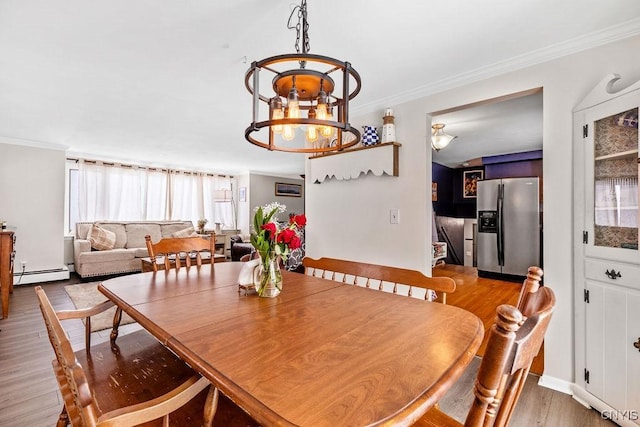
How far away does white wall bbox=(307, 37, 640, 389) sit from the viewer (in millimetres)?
1902

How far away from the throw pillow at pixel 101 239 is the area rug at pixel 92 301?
72cm

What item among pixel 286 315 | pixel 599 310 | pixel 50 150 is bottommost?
pixel 599 310

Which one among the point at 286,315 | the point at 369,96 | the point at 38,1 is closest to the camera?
the point at 286,315

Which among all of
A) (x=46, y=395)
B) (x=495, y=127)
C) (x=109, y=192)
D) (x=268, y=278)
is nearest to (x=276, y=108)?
(x=268, y=278)

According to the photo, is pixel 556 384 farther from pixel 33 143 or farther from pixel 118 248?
pixel 33 143

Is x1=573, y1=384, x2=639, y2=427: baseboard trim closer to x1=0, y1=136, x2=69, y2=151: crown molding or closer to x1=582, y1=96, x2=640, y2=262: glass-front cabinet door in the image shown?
x1=582, y1=96, x2=640, y2=262: glass-front cabinet door

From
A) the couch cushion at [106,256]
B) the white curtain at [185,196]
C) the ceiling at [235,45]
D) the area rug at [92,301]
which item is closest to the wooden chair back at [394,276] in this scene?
the ceiling at [235,45]

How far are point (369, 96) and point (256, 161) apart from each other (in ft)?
13.0

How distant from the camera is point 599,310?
1722 millimetres

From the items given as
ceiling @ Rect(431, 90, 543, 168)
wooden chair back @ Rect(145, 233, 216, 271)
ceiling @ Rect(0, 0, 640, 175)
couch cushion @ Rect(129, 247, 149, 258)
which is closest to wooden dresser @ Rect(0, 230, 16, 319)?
ceiling @ Rect(0, 0, 640, 175)

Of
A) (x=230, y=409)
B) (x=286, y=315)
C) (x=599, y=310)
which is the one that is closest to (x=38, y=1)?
(x=286, y=315)

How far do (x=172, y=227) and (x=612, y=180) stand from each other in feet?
22.4

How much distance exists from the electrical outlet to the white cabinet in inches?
48.2

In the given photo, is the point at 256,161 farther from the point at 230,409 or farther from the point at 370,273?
the point at 230,409
